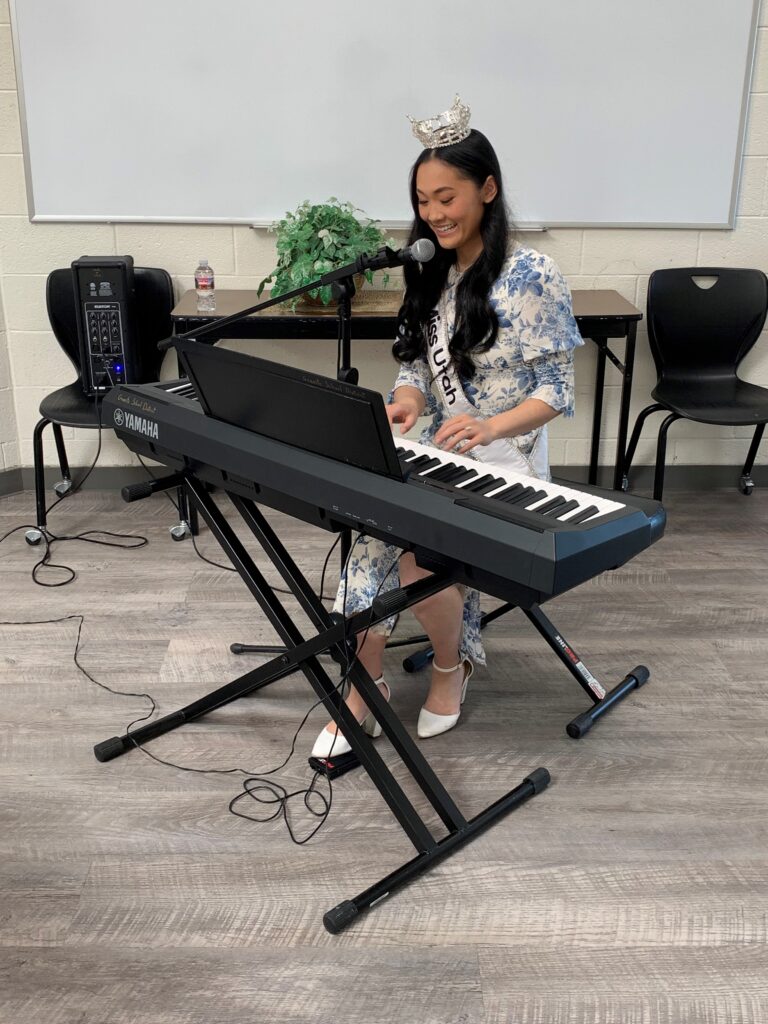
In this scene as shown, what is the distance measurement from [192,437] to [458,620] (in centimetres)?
77

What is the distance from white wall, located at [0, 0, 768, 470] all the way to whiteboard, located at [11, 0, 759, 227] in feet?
0.17

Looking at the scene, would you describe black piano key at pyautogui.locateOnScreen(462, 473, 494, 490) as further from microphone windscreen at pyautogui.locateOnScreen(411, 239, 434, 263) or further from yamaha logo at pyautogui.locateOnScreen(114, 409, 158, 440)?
yamaha logo at pyautogui.locateOnScreen(114, 409, 158, 440)

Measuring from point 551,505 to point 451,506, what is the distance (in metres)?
0.17

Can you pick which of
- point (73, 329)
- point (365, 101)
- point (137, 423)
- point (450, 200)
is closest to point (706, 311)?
Result: point (365, 101)

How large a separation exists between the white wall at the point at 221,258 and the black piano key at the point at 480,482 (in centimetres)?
204

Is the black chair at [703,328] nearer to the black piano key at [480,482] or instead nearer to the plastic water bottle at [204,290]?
the plastic water bottle at [204,290]

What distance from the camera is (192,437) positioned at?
1.85 m

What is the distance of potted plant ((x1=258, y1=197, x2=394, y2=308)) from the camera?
3119 millimetres

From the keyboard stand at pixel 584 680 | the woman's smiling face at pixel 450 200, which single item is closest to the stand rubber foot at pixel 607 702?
the keyboard stand at pixel 584 680

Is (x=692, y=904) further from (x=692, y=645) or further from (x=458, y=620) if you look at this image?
(x=692, y=645)

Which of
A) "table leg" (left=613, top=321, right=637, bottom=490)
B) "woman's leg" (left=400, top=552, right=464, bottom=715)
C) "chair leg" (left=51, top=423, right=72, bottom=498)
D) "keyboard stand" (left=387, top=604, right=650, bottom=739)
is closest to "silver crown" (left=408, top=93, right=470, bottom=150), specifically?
"woman's leg" (left=400, top=552, right=464, bottom=715)

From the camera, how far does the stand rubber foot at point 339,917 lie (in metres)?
1.74

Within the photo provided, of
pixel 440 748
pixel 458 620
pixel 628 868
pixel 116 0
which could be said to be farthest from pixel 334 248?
pixel 628 868

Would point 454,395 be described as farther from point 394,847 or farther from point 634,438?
point 634,438
